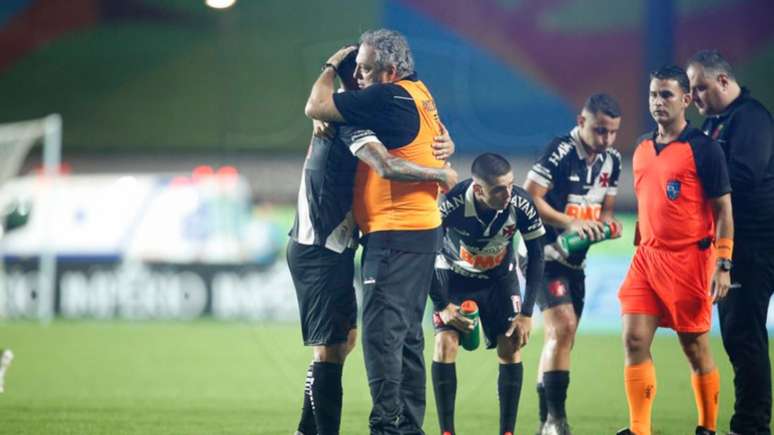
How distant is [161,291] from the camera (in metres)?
16.9

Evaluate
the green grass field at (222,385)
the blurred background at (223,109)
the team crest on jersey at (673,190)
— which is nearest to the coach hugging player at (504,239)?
the team crest on jersey at (673,190)

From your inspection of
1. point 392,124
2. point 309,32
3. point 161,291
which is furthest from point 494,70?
point 392,124

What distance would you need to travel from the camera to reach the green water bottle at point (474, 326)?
6.49 metres

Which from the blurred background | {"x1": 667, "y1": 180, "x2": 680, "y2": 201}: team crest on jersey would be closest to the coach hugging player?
{"x1": 667, "y1": 180, "x2": 680, "y2": 201}: team crest on jersey

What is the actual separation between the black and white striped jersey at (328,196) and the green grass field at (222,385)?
1.86 metres

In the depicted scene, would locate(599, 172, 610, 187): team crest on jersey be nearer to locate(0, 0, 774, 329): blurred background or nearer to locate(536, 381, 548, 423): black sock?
locate(536, 381, 548, 423): black sock

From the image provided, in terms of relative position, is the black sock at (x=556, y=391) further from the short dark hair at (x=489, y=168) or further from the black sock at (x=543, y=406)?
the short dark hair at (x=489, y=168)

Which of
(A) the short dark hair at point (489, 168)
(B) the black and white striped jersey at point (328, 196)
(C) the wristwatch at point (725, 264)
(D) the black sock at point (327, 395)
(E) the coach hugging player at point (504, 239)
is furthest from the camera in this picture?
(A) the short dark hair at point (489, 168)

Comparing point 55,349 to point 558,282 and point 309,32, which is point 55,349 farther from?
point 309,32

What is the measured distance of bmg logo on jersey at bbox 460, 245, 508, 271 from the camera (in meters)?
6.86

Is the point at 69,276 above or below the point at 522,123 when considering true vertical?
below

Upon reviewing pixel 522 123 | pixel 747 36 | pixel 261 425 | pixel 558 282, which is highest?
pixel 747 36

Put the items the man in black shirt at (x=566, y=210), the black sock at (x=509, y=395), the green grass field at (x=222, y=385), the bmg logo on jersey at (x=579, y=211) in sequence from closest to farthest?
the black sock at (x=509, y=395)
the man in black shirt at (x=566, y=210)
the bmg logo on jersey at (x=579, y=211)
the green grass field at (x=222, y=385)

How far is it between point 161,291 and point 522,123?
7321mm
